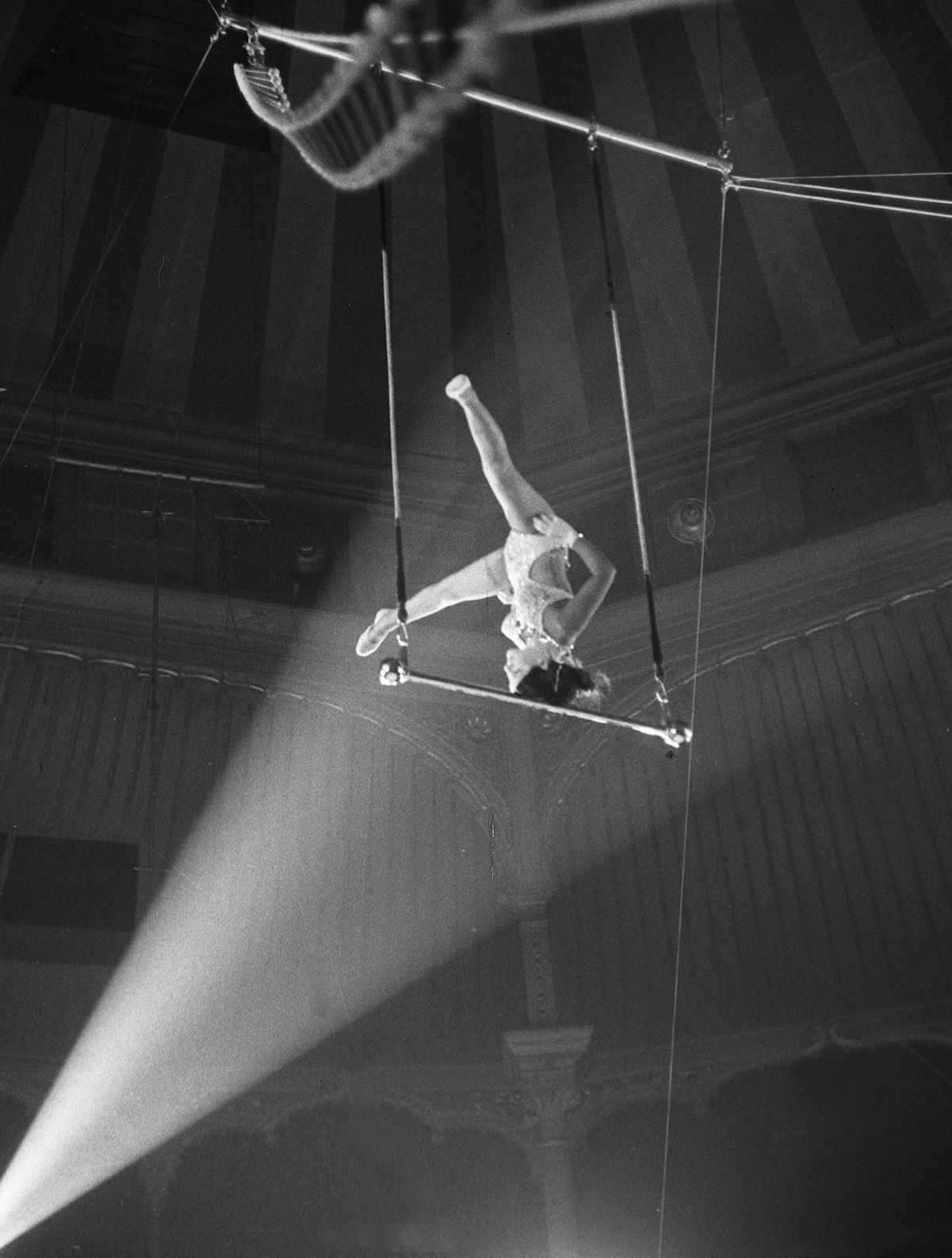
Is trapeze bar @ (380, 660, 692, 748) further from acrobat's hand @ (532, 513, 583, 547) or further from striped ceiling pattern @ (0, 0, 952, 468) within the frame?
striped ceiling pattern @ (0, 0, 952, 468)

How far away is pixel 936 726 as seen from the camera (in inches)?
261

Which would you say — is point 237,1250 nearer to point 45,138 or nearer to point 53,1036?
point 53,1036

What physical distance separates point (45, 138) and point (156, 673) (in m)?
2.70

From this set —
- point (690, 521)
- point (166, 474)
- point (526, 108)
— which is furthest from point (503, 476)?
point (166, 474)

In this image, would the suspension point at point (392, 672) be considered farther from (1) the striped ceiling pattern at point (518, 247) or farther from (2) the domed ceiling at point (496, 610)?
(1) the striped ceiling pattern at point (518, 247)

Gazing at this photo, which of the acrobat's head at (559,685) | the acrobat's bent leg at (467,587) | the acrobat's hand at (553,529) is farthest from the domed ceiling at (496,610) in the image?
the acrobat's head at (559,685)

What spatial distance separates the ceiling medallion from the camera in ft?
24.9

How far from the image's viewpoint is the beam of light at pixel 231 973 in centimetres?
588

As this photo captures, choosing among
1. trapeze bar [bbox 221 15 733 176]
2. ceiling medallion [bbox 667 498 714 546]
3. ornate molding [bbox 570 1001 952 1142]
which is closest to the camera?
trapeze bar [bbox 221 15 733 176]

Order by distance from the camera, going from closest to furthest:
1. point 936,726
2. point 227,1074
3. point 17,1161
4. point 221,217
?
point 17,1161, point 227,1074, point 936,726, point 221,217

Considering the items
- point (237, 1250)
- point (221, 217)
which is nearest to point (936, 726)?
point (237, 1250)

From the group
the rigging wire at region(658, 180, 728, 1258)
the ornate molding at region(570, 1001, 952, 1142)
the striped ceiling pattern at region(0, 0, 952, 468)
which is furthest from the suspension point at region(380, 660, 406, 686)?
the striped ceiling pattern at region(0, 0, 952, 468)

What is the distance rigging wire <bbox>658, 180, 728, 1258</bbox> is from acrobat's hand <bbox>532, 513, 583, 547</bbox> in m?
1.84

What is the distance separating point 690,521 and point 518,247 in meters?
1.85
